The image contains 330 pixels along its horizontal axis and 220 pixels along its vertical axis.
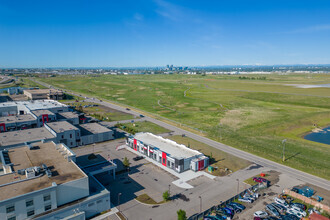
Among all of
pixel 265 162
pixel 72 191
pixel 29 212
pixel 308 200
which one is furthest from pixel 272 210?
pixel 29 212

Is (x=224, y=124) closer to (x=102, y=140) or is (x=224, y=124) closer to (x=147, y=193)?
(x=102, y=140)

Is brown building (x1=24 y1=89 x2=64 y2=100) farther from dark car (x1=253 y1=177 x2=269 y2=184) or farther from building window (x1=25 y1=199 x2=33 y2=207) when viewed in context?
dark car (x1=253 y1=177 x2=269 y2=184)

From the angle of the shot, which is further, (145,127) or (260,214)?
(145,127)

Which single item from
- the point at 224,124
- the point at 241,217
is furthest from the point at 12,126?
the point at 224,124

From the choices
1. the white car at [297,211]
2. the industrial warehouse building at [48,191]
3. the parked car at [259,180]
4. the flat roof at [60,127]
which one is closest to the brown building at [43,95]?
the flat roof at [60,127]

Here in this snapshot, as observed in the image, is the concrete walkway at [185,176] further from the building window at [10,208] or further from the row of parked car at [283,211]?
the building window at [10,208]

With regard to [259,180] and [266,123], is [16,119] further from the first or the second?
[266,123]
